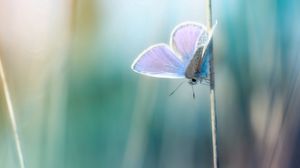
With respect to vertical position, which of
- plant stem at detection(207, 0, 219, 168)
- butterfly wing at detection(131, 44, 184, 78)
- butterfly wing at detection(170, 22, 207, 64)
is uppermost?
butterfly wing at detection(170, 22, 207, 64)

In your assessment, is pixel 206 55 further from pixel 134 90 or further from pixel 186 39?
pixel 134 90

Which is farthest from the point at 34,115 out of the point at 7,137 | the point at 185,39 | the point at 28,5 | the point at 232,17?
the point at 232,17

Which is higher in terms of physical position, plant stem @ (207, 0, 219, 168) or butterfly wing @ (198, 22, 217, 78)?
butterfly wing @ (198, 22, 217, 78)

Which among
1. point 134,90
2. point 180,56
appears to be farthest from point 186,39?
point 134,90

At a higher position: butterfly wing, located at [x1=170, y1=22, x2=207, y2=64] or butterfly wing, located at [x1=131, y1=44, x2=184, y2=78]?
butterfly wing, located at [x1=170, y1=22, x2=207, y2=64]

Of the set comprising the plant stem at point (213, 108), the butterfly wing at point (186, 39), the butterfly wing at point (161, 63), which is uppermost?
the butterfly wing at point (186, 39)
